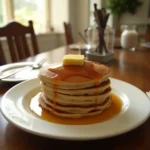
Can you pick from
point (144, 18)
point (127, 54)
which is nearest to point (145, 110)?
point (127, 54)

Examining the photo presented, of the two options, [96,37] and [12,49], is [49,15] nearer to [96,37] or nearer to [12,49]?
[12,49]

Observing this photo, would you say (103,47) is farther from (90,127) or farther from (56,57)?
(90,127)

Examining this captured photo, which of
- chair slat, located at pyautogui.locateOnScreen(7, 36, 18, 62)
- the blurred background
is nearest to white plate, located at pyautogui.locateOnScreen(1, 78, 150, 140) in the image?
chair slat, located at pyautogui.locateOnScreen(7, 36, 18, 62)

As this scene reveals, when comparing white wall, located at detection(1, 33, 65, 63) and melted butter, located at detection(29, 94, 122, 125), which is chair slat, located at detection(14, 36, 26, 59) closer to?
melted butter, located at detection(29, 94, 122, 125)

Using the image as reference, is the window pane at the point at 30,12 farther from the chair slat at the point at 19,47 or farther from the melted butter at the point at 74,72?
the melted butter at the point at 74,72

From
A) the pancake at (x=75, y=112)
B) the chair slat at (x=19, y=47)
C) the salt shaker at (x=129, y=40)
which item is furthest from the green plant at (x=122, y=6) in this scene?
the pancake at (x=75, y=112)

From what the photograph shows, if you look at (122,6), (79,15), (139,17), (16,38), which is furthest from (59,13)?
(139,17)
